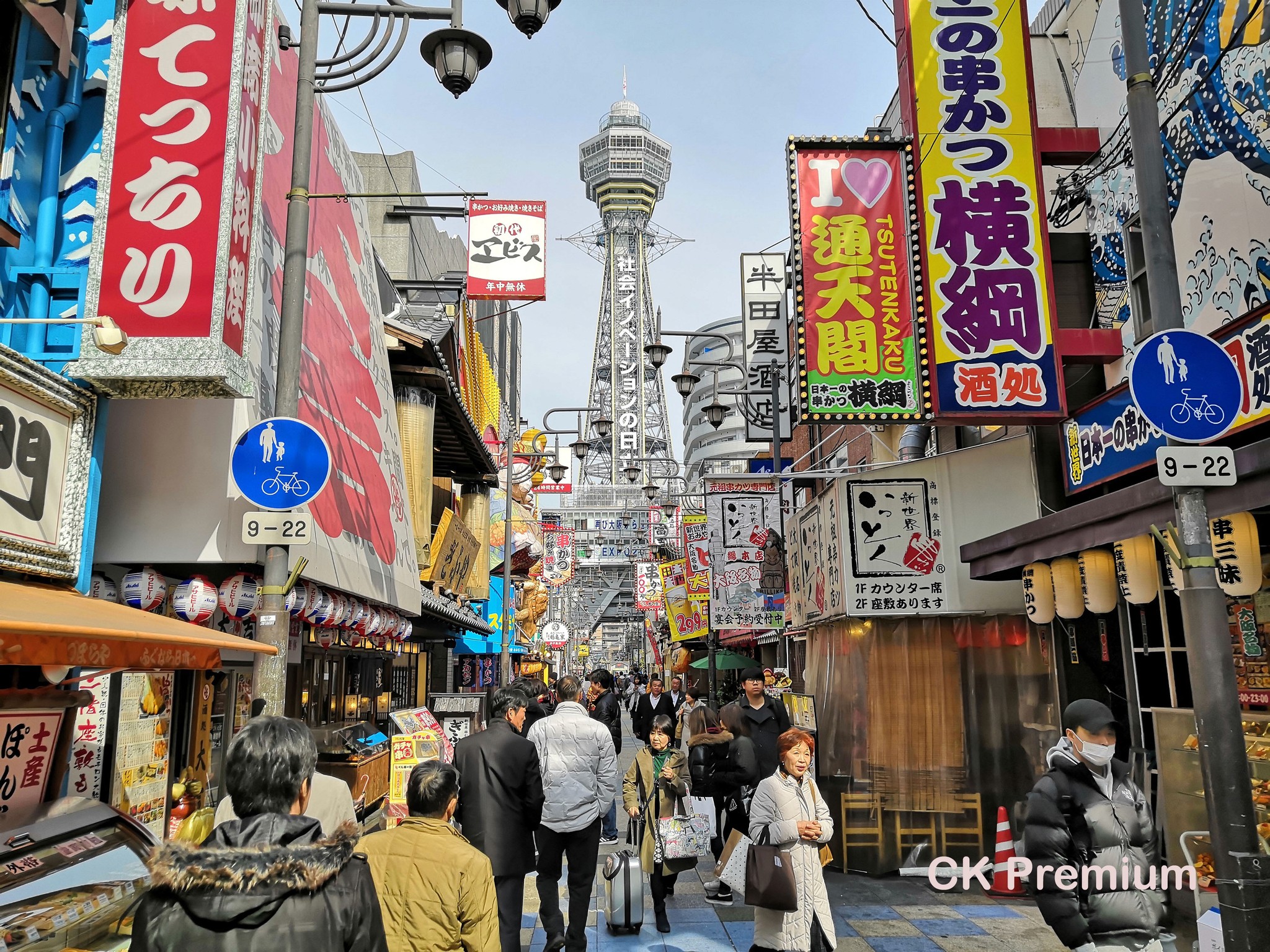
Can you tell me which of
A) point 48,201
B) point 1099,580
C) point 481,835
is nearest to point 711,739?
point 481,835

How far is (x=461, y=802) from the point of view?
20.7 ft

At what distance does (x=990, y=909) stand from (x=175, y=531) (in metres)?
8.27

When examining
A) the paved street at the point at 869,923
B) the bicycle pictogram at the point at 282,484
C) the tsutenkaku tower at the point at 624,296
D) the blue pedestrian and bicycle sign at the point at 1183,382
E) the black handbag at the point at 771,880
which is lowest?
the paved street at the point at 869,923

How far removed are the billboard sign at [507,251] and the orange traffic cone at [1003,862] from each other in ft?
36.1

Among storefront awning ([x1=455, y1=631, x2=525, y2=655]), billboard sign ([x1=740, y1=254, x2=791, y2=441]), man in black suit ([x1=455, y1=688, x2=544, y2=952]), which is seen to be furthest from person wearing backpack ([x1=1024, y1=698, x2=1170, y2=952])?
storefront awning ([x1=455, y1=631, x2=525, y2=655])

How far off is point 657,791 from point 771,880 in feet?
9.80

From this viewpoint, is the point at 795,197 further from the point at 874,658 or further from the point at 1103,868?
the point at 1103,868

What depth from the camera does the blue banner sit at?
879 cm

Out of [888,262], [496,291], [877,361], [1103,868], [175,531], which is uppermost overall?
[496,291]

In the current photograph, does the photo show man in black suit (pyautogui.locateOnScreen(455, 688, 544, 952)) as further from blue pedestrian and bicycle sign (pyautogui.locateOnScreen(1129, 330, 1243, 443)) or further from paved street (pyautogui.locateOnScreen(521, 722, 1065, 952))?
blue pedestrian and bicycle sign (pyautogui.locateOnScreen(1129, 330, 1243, 443))

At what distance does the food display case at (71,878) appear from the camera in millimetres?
4473

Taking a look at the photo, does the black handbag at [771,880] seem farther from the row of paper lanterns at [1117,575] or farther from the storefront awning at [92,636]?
the row of paper lanterns at [1117,575]

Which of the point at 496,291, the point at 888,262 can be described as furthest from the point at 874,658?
the point at 496,291

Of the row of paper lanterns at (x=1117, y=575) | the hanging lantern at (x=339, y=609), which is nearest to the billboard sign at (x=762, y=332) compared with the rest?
the row of paper lanterns at (x=1117, y=575)
